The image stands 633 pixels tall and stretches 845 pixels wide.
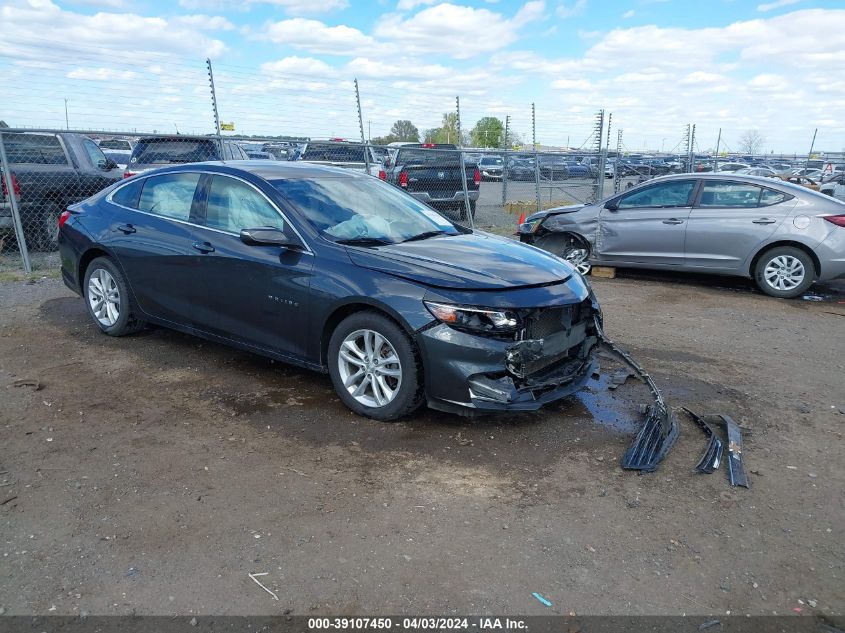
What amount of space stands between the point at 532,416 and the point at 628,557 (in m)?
1.62

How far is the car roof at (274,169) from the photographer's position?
5.22 m

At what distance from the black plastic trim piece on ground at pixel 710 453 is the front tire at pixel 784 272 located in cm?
506

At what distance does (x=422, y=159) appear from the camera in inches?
553

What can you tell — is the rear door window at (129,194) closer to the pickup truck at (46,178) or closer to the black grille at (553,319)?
the pickup truck at (46,178)

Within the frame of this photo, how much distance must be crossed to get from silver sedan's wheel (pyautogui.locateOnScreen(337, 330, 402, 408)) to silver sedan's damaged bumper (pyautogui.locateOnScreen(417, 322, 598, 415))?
0.87 ft

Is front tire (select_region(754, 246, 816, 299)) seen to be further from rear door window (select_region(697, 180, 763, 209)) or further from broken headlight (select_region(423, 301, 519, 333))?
broken headlight (select_region(423, 301, 519, 333))

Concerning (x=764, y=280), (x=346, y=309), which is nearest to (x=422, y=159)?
(x=764, y=280)

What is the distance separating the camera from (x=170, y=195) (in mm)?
5629

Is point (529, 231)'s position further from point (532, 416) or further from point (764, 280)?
point (532, 416)

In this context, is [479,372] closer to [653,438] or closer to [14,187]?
[653,438]

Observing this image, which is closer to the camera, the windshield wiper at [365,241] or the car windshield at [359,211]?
the windshield wiper at [365,241]

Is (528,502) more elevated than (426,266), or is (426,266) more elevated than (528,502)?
(426,266)

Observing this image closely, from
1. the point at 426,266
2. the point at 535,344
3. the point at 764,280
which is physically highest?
the point at 426,266

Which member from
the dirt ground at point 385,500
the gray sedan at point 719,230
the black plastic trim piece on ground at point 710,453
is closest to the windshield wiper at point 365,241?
the dirt ground at point 385,500
